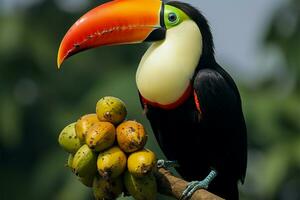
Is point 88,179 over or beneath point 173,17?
beneath

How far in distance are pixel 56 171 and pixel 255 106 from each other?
15.3 ft

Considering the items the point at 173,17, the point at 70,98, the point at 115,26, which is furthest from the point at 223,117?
the point at 70,98

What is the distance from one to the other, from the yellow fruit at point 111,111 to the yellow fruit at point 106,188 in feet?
0.86

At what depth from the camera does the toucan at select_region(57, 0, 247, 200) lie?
20.1ft

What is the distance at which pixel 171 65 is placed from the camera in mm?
6105

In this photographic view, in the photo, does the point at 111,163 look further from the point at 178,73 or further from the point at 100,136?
the point at 178,73

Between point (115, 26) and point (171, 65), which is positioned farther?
point (115, 26)

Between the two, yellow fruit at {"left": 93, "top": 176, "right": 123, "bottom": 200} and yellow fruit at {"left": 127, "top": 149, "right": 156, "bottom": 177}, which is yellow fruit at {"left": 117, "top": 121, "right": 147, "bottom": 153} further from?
yellow fruit at {"left": 93, "top": 176, "right": 123, "bottom": 200}

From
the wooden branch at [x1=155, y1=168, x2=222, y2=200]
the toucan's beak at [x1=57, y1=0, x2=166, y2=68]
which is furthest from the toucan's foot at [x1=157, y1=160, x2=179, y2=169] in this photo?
the toucan's beak at [x1=57, y1=0, x2=166, y2=68]

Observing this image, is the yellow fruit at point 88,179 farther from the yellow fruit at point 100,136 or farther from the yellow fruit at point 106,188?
the yellow fruit at point 100,136

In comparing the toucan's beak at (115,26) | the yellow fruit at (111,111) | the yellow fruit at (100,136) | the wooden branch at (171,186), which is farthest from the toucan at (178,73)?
the yellow fruit at (100,136)

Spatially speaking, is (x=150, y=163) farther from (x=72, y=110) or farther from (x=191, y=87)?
(x=72, y=110)

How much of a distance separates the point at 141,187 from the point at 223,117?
3.12 ft

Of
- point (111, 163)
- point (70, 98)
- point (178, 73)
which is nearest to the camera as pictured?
point (111, 163)
